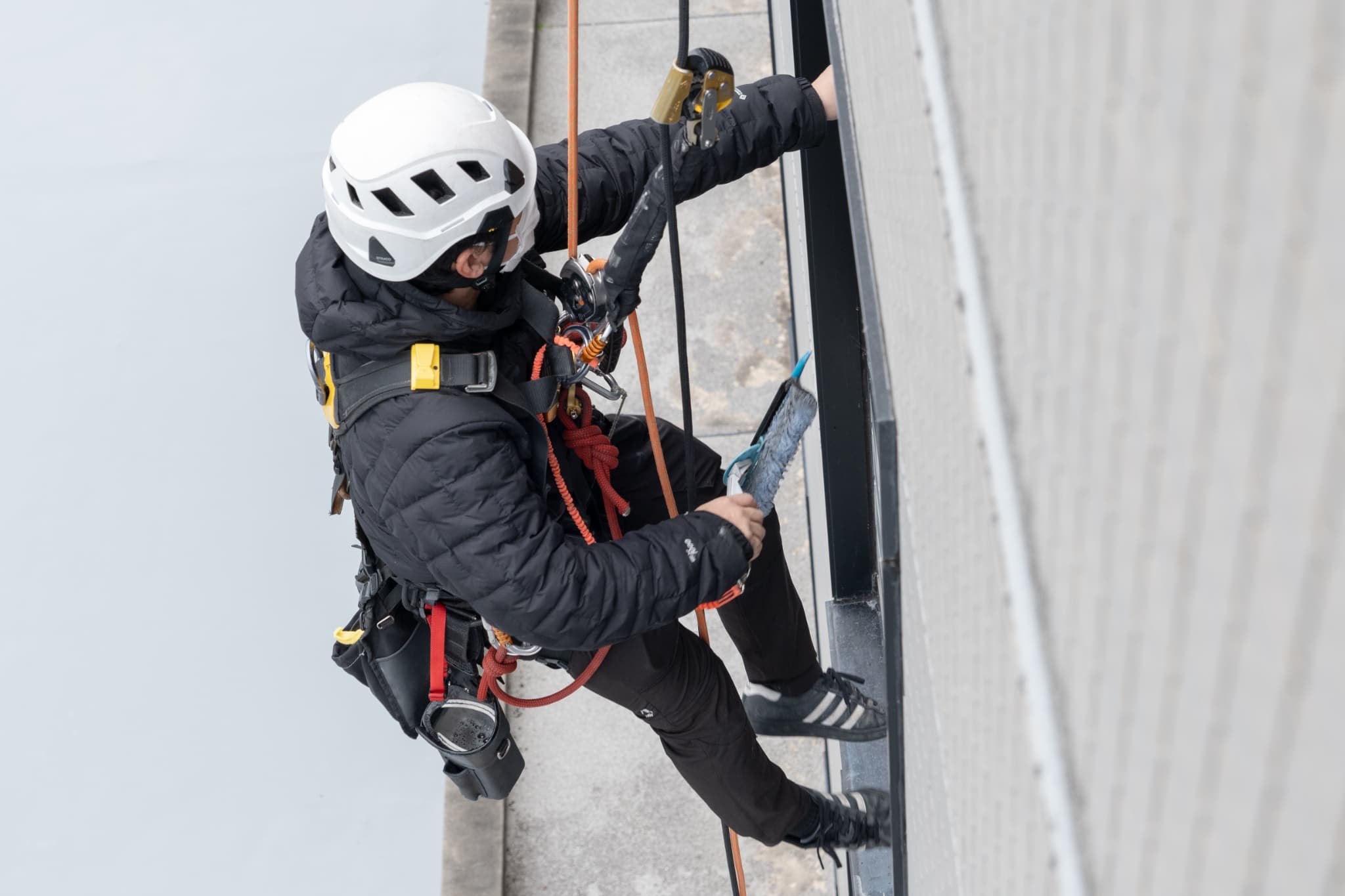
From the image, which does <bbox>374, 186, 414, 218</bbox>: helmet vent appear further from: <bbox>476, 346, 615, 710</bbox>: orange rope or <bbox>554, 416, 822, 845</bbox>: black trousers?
<bbox>554, 416, 822, 845</bbox>: black trousers

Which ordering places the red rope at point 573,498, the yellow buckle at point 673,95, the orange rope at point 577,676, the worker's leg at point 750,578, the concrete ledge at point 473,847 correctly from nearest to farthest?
the yellow buckle at point 673,95 < the orange rope at point 577,676 < the red rope at point 573,498 < the worker's leg at point 750,578 < the concrete ledge at point 473,847

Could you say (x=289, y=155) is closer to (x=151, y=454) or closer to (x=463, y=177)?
(x=151, y=454)

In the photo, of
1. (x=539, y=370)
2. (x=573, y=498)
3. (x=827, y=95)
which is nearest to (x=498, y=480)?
(x=539, y=370)

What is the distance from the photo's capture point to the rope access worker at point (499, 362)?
202cm

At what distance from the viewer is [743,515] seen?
7.42 ft

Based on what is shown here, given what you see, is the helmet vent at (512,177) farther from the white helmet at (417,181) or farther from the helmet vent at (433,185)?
the helmet vent at (433,185)

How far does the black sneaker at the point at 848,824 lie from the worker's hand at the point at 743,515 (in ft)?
2.83

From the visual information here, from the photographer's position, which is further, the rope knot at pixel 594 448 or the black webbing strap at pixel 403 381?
the rope knot at pixel 594 448

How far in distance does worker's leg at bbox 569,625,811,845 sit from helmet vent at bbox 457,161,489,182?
102cm

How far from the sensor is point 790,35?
273 centimetres

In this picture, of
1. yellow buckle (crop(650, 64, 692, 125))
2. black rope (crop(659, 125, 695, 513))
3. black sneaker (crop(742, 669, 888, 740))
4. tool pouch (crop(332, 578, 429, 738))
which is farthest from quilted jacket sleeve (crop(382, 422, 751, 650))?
black sneaker (crop(742, 669, 888, 740))

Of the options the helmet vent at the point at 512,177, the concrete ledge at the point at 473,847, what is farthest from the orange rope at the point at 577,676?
the concrete ledge at the point at 473,847

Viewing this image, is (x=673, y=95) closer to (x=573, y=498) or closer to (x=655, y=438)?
(x=655, y=438)

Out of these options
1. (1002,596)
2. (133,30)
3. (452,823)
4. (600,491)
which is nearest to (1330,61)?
(1002,596)
